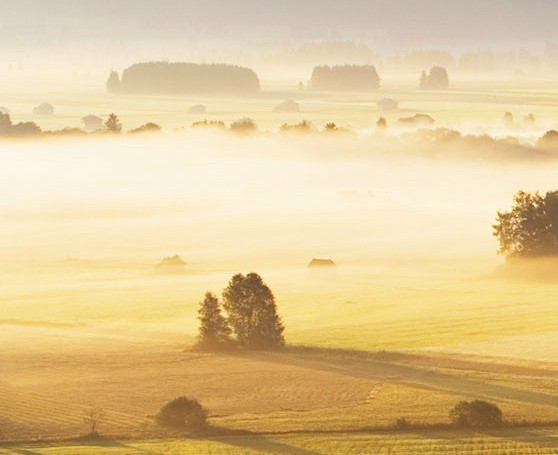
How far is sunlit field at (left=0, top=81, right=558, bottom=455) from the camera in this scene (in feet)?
242

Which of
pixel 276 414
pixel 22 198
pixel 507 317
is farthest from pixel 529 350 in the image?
pixel 22 198

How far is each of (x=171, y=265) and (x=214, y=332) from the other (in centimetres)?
3992

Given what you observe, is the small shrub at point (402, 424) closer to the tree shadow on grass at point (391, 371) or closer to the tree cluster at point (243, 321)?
the tree shadow on grass at point (391, 371)

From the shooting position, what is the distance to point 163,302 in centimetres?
11444

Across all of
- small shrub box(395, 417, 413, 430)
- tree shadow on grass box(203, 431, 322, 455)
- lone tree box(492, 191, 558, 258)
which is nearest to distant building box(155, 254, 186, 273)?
lone tree box(492, 191, 558, 258)

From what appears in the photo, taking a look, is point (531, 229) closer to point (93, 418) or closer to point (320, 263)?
point (320, 263)

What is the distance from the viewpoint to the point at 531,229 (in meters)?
133

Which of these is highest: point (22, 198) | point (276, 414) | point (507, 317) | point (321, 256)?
A: point (22, 198)

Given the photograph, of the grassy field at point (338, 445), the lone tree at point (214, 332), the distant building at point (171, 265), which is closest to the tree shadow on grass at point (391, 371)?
the lone tree at point (214, 332)

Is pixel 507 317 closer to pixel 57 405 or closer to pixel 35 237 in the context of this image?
pixel 57 405

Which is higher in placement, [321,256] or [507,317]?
[321,256]

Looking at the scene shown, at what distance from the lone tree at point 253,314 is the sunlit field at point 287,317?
175cm

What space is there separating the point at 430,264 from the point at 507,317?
30.1 m

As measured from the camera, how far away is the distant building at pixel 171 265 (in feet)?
437
